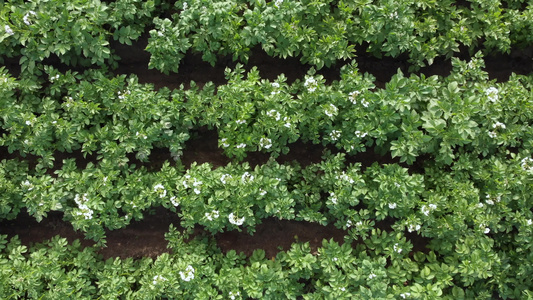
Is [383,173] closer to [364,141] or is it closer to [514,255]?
[364,141]

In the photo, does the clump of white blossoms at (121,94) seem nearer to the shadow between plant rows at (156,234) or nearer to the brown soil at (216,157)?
the brown soil at (216,157)

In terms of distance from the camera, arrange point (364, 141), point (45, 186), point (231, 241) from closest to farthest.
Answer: point (45, 186), point (364, 141), point (231, 241)

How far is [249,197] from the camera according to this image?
412cm

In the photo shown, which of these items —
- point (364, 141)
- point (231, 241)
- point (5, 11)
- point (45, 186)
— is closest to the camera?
point (5, 11)

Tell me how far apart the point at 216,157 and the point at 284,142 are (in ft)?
3.28

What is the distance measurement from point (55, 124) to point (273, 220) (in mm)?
2574

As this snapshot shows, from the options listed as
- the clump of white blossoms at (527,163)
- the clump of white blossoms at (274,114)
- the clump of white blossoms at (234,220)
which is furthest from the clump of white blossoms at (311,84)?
the clump of white blossoms at (527,163)

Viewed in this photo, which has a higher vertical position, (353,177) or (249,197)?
(353,177)

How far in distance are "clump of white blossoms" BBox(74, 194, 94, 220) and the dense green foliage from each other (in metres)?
0.02

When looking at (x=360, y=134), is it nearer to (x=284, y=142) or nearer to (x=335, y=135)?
(x=335, y=135)

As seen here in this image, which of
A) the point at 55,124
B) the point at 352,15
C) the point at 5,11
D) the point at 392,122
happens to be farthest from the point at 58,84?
the point at 392,122

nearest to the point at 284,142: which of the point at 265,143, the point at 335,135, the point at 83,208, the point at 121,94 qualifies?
the point at 265,143

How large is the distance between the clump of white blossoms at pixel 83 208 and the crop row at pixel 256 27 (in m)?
1.38

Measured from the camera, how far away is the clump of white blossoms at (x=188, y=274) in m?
4.00
